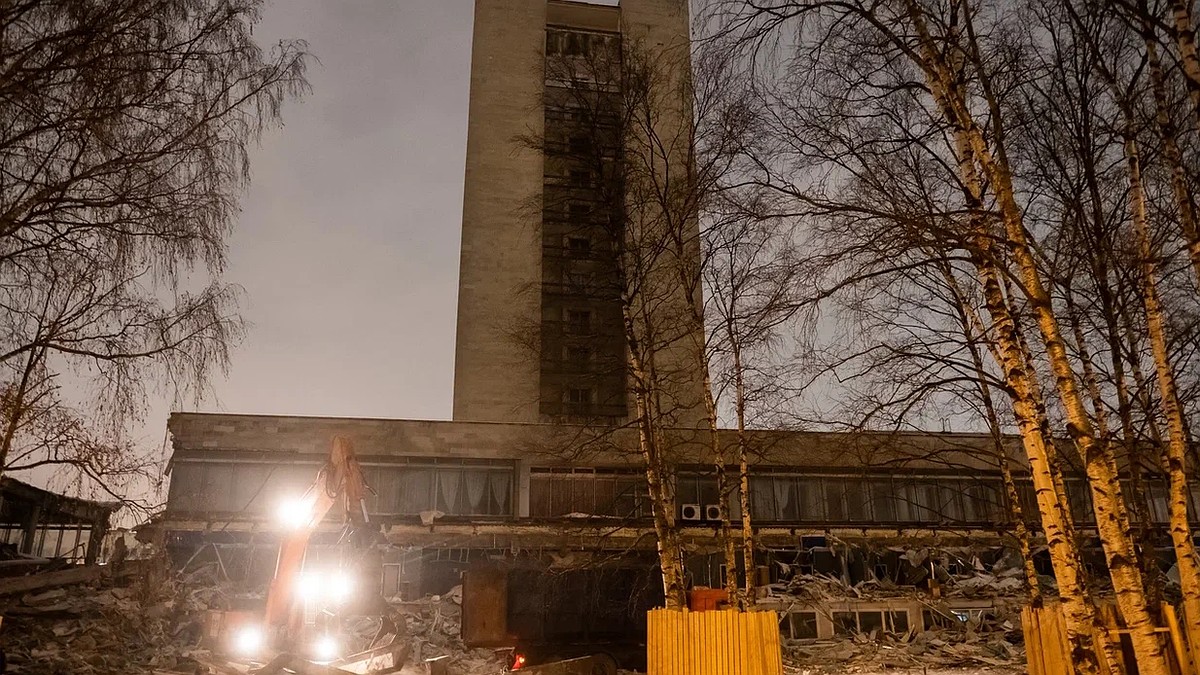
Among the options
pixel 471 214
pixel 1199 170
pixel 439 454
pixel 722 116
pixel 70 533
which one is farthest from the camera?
pixel 471 214

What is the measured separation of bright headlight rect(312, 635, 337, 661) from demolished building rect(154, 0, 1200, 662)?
332cm

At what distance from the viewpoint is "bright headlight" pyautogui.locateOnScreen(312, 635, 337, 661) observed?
57.2ft

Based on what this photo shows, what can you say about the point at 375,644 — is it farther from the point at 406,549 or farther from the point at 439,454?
the point at 439,454

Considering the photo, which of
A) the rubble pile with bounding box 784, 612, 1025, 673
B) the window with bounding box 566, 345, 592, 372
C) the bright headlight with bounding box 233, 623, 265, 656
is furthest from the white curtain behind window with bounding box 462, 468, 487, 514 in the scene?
the rubble pile with bounding box 784, 612, 1025, 673

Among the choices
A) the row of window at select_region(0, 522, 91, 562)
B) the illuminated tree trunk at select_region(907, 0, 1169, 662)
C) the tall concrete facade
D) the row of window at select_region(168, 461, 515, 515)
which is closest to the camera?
the illuminated tree trunk at select_region(907, 0, 1169, 662)

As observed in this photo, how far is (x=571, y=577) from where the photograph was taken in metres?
20.4

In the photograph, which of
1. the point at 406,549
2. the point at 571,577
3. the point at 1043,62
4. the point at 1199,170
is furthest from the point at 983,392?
the point at 406,549

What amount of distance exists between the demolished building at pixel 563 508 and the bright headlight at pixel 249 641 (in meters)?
4.88

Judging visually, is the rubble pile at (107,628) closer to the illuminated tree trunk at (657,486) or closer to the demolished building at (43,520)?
the demolished building at (43,520)

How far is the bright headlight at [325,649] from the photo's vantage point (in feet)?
57.2

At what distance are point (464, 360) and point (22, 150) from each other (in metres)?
29.9

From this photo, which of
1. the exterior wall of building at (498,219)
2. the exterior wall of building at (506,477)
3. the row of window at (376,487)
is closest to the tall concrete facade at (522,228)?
the exterior wall of building at (498,219)

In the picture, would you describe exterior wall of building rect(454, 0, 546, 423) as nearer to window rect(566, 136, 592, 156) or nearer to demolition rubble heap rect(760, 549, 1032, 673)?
demolition rubble heap rect(760, 549, 1032, 673)

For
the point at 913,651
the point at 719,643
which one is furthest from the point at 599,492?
the point at 719,643
